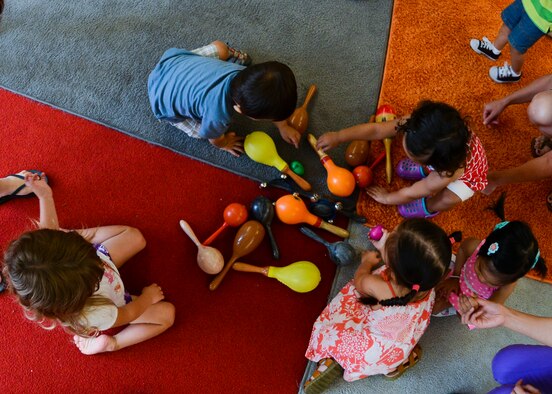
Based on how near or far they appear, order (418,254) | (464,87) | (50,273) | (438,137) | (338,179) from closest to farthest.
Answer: (50,273), (418,254), (438,137), (338,179), (464,87)

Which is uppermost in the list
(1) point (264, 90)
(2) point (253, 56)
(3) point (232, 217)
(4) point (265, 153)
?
(1) point (264, 90)

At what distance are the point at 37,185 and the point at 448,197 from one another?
1.06m

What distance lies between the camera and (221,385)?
42.1 inches

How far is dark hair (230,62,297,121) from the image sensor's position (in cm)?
96

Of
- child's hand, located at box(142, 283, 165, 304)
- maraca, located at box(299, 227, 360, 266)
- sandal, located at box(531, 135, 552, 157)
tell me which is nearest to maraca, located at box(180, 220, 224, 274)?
child's hand, located at box(142, 283, 165, 304)

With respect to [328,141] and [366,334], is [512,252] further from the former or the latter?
[328,141]

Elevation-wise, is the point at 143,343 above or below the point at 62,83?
below

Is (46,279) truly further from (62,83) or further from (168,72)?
(62,83)

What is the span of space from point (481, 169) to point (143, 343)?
0.97m

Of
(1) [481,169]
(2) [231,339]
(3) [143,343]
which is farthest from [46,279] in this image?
(1) [481,169]

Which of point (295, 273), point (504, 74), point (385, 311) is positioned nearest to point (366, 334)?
point (385, 311)

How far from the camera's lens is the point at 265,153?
3.86ft

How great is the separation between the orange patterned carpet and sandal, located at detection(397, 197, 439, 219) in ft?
0.09

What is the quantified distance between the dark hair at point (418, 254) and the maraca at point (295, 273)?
264 mm
